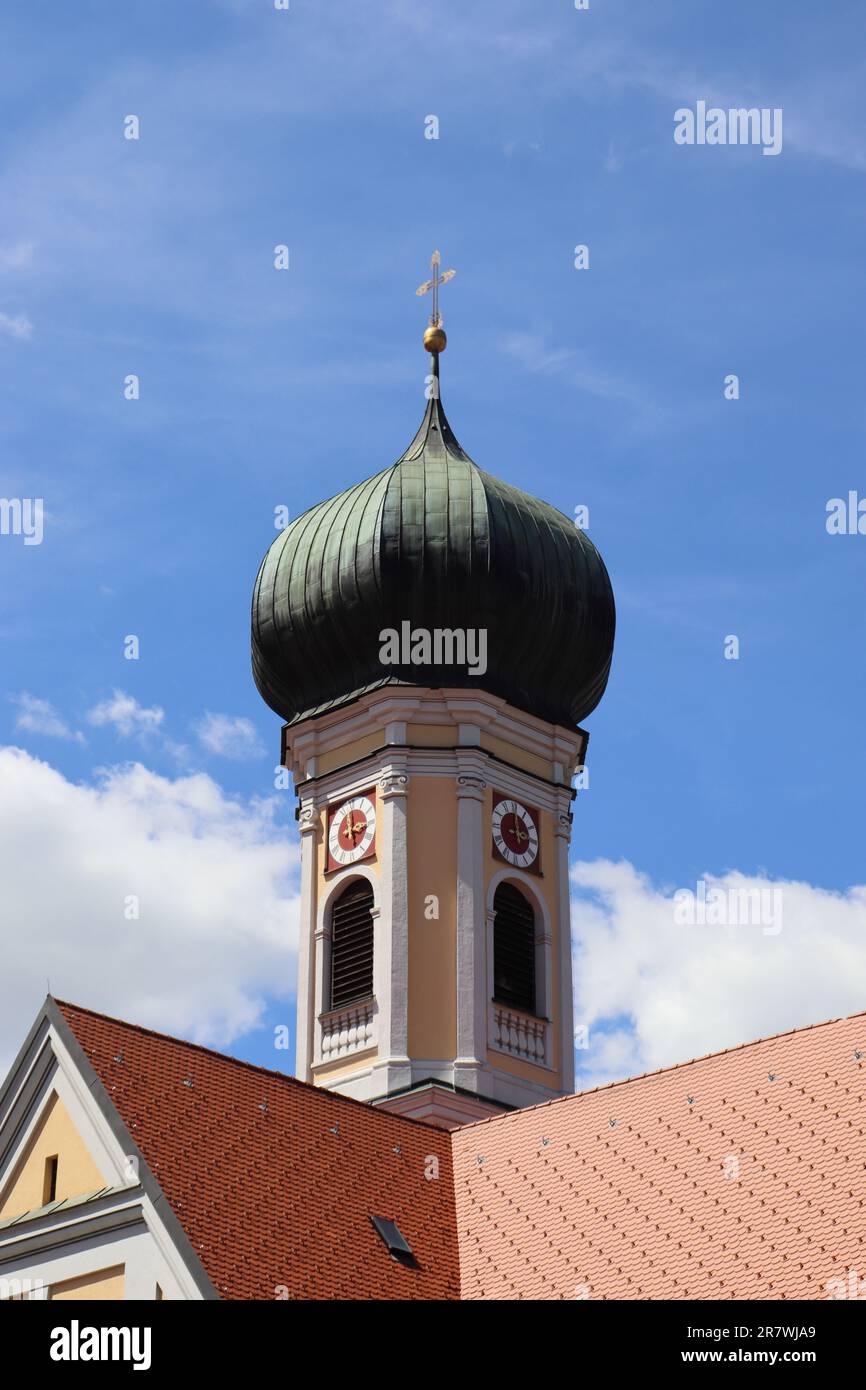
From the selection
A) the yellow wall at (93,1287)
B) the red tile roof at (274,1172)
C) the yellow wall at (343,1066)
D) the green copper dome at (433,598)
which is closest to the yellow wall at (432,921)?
the yellow wall at (343,1066)

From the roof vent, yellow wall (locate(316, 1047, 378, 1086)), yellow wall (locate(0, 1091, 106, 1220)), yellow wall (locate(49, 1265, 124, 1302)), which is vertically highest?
yellow wall (locate(316, 1047, 378, 1086))

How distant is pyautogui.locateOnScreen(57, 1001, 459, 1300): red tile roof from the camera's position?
2498 centimetres

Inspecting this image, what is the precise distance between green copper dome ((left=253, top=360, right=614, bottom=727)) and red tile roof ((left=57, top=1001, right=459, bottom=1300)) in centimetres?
940

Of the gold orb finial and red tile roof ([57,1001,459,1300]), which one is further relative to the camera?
the gold orb finial

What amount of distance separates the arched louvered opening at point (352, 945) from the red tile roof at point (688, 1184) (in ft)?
21.5

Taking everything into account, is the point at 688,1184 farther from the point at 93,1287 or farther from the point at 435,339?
the point at 435,339

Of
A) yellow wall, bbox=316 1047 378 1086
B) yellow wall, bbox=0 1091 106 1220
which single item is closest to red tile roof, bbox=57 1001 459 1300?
yellow wall, bbox=0 1091 106 1220

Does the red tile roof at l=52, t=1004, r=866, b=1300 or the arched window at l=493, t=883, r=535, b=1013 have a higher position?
the arched window at l=493, t=883, r=535, b=1013

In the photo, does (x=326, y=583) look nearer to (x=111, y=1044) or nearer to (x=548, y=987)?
(x=548, y=987)

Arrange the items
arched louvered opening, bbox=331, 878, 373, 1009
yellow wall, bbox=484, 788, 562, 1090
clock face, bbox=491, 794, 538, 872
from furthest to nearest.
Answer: clock face, bbox=491, 794, 538, 872 < arched louvered opening, bbox=331, 878, 373, 1009 < yellow wall, bbox=484, 788, 562, 1090

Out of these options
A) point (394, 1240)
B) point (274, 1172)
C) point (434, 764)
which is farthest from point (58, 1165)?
point (434, 764)

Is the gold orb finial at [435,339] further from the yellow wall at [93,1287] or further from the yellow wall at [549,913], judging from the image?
the yellow wall at [93,1287]

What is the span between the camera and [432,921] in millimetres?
35656

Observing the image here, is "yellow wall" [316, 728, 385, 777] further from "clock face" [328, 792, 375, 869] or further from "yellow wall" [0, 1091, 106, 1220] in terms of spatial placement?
"yellow wall" [0, 1091, 106, 1220]
